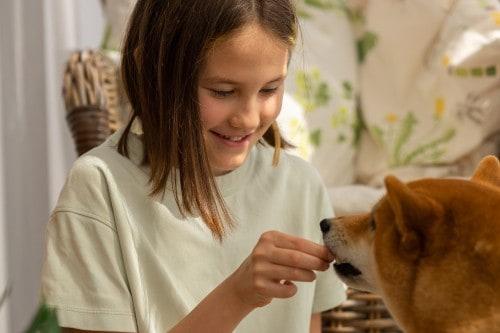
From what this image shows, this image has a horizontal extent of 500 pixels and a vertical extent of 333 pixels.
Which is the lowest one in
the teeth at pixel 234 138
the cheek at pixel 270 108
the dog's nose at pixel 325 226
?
the dog's nose at pixel 325 226

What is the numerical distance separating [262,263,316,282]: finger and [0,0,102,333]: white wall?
1.34m

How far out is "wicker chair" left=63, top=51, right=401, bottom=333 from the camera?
1.50 metres

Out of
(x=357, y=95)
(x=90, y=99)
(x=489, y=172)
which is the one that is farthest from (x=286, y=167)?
(x=357, y=95)

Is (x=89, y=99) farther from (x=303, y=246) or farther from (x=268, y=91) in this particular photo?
(x=303, y=246)

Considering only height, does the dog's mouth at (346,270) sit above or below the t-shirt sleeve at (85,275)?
above

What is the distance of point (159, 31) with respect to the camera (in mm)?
1101

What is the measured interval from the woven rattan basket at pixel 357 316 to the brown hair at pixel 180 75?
1.37 feet

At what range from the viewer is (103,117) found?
1.59 m

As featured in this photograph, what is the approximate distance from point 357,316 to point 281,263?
0.59m

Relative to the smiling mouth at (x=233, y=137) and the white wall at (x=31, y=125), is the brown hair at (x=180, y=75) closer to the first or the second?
the smiling mouth at (x=233, y=137)

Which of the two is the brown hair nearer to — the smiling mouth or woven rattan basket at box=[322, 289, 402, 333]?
the smiling mouth

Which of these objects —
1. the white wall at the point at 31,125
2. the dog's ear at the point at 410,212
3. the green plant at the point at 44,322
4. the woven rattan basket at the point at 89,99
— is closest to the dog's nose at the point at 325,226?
the dog's ear at the point at 410,212

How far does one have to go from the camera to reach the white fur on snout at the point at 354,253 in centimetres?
91

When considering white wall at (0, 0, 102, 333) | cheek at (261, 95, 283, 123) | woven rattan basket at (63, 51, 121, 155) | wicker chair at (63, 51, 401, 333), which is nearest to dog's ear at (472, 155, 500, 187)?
cheek at (261, 95, 283, 123)
